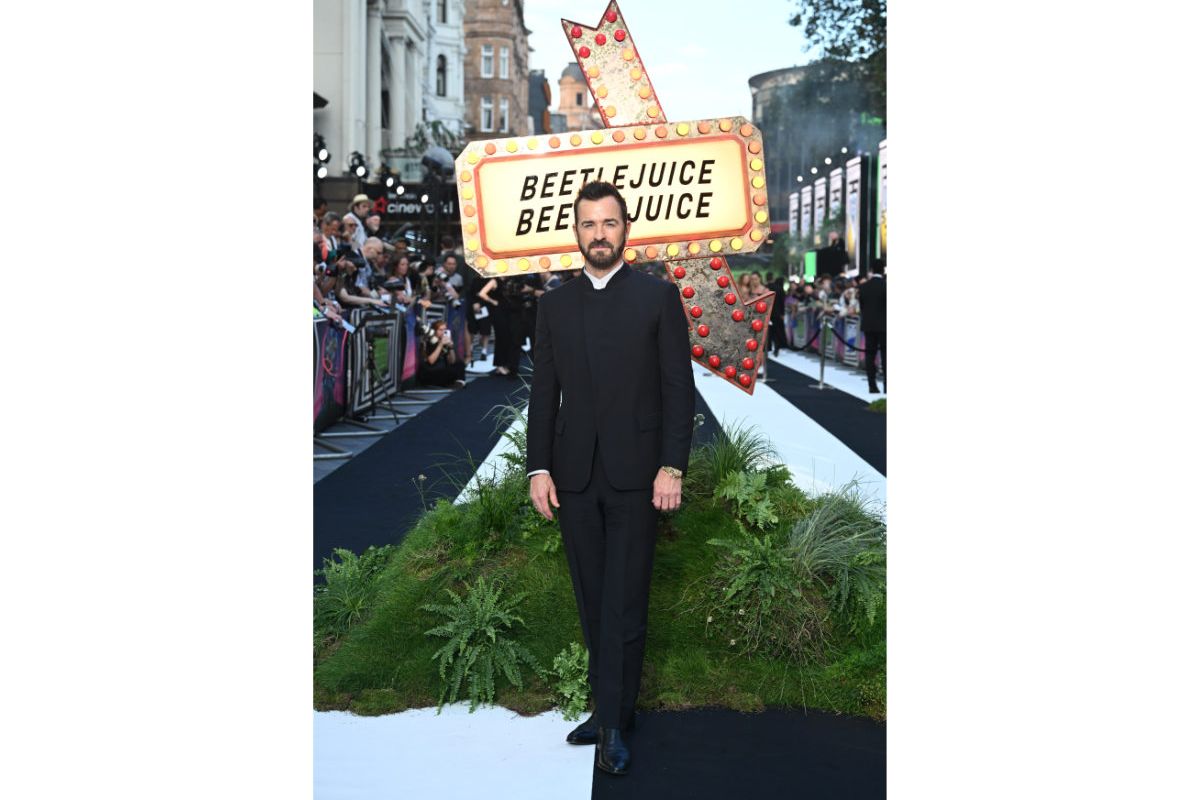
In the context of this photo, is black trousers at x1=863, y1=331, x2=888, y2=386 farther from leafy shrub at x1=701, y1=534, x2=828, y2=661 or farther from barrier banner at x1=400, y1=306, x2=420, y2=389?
leafy shrub at x1=701, y1=534, x2=828, y2=661

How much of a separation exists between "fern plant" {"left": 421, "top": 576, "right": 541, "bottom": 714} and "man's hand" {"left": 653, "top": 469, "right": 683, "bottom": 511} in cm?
118

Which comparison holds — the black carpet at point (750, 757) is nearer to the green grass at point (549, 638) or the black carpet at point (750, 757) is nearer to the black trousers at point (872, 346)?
the green grass at point (549, 638)

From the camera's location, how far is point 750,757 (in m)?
4.48

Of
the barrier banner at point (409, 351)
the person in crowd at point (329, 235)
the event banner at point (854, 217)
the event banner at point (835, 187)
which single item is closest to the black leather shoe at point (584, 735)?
the person in crowd at point (329, 235)

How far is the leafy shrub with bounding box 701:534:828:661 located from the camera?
525 centimetres

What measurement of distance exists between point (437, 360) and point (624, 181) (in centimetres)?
1321

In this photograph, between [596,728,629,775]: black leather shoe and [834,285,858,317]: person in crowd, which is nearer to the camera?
[596,728,629,775]: black leather shoe

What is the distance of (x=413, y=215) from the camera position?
31734 mm

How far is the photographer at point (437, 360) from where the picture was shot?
18.4m

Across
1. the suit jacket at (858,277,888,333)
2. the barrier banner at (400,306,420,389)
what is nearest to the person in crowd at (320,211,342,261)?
the barrier banner at (400,306,420,389)

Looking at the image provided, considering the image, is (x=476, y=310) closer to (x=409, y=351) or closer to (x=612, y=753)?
(x=409, y=351)

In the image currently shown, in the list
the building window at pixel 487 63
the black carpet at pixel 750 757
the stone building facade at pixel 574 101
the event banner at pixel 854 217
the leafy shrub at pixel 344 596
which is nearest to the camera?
the black carpet at pixel 750 757

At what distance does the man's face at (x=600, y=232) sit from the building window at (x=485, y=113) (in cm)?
9525
